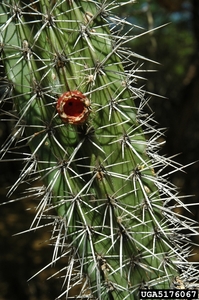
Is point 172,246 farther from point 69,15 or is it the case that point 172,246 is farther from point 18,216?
point 18,216

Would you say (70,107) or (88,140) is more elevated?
(70,107)

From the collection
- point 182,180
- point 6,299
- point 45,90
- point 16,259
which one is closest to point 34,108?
point 45,90

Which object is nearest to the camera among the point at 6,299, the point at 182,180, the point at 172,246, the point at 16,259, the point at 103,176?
the point at 103,176

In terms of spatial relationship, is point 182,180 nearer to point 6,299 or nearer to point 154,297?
point 6,299

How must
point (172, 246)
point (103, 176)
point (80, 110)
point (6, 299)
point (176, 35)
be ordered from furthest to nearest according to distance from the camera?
point (176, 35)
point (6, 299)
point (172, 246)
point (103, 176)
point (80, 110)

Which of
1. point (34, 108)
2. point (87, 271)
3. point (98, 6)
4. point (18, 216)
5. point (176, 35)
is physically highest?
point (98, 6)

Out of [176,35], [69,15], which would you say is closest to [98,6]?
[69,15]

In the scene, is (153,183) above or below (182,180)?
above

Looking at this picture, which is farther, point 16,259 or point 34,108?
point 16,259
